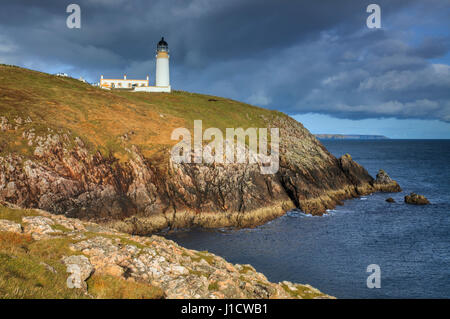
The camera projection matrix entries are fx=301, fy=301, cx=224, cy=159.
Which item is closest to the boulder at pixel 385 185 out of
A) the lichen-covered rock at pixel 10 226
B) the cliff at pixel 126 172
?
the cliff at pixel 126 172

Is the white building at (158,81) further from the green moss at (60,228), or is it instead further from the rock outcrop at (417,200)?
the green moss at (60,228)

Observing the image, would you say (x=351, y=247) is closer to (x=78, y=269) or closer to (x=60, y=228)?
(x=60, y=228)

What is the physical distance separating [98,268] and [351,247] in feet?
132

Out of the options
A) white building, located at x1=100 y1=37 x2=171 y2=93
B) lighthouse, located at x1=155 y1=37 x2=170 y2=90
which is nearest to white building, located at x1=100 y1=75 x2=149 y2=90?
white building, located at x1=100 y1=37 x2=171 y2=93

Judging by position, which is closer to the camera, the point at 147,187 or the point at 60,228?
the point at 60,228

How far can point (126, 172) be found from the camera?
5356 cm

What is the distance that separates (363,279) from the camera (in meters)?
35.6

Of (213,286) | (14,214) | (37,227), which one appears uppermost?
(14,214)

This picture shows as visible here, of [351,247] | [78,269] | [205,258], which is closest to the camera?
[78,269]

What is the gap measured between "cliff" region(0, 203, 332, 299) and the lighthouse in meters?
93.9

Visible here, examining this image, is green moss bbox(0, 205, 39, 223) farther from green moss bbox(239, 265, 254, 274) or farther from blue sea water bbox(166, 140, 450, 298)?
blue sea water bbox(166, 140, 450, 298)

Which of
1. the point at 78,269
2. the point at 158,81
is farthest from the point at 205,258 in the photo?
the point at 158,81

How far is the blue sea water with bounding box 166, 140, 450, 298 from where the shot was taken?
34969 millimetres

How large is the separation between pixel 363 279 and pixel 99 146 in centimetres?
4647
